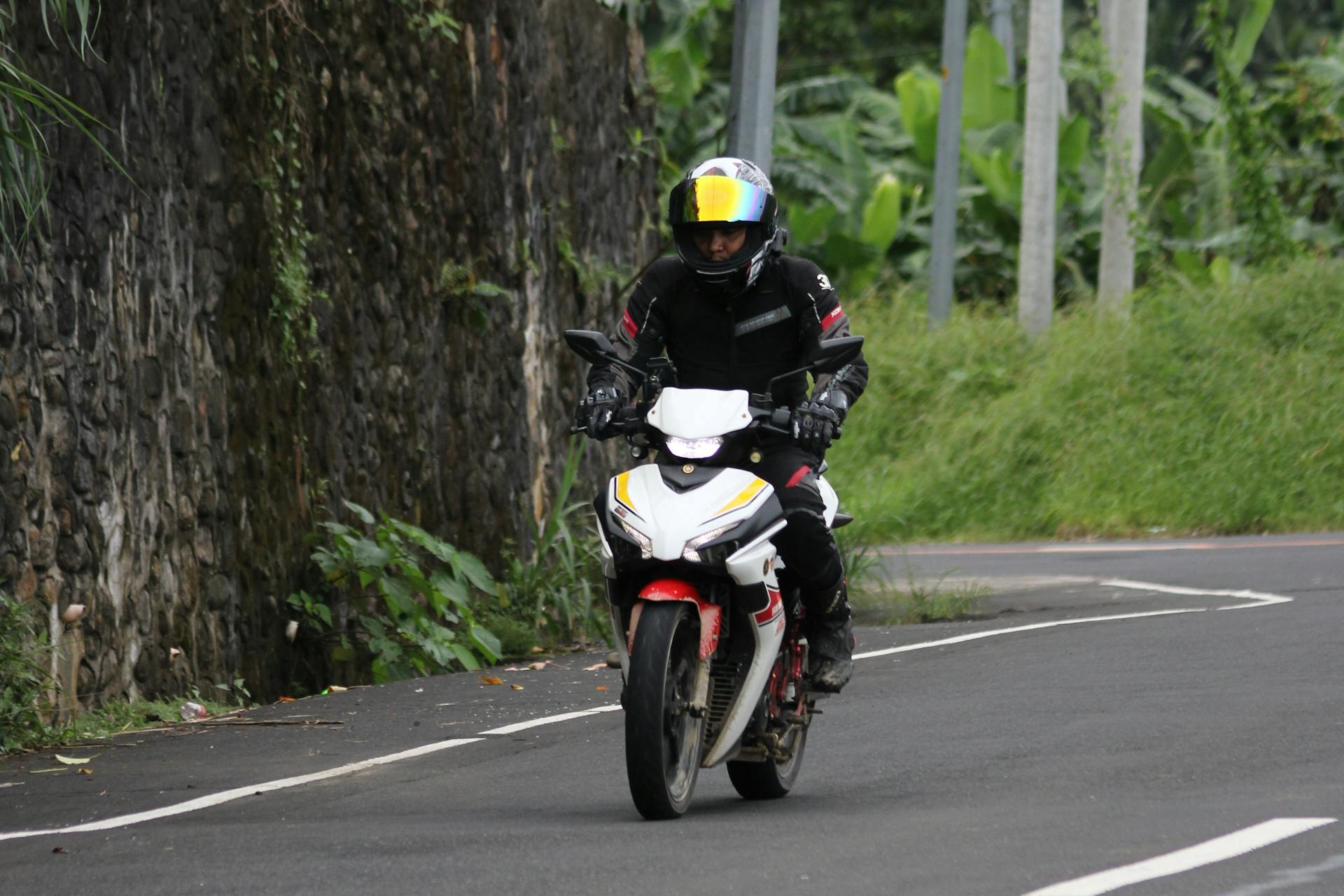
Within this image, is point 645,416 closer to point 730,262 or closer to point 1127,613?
point 730,262

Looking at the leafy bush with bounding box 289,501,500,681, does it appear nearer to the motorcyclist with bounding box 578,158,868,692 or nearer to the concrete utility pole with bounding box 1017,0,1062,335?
the motorcyclist with bounding box 578,158,868,692

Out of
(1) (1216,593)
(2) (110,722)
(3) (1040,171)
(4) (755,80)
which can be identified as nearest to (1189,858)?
(2) (110,722)

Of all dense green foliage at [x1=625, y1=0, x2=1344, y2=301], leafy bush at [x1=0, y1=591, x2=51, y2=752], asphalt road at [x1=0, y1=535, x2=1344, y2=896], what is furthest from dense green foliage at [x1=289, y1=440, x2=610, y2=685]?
dense green foliage at [x1=625, y1=0, x2=1344, y2=301]

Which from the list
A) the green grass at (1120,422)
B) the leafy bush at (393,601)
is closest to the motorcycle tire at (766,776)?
the leafy bush at (393,601)

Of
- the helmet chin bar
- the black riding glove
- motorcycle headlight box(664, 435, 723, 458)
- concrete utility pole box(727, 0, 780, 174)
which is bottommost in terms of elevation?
motorcycle headlight box(664, 435, 723, 458)

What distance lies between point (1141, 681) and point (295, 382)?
471 centimetres

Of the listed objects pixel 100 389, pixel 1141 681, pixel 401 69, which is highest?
pixel 401 69

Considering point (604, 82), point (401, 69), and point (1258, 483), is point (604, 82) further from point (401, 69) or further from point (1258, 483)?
point (1258, 483)

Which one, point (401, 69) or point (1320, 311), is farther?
point (1320, 311)

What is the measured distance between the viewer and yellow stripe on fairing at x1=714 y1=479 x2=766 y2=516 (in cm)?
661

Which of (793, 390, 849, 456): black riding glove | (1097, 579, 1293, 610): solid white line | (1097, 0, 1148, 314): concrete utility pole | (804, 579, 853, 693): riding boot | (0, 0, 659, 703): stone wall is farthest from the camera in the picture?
(1097, 0, 1148, 314): concrete utility pole

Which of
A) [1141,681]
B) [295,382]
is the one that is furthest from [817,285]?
[295,382]

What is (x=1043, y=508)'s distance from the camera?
22.9m

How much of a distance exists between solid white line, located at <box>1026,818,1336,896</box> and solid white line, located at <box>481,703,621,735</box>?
3.92 meters
